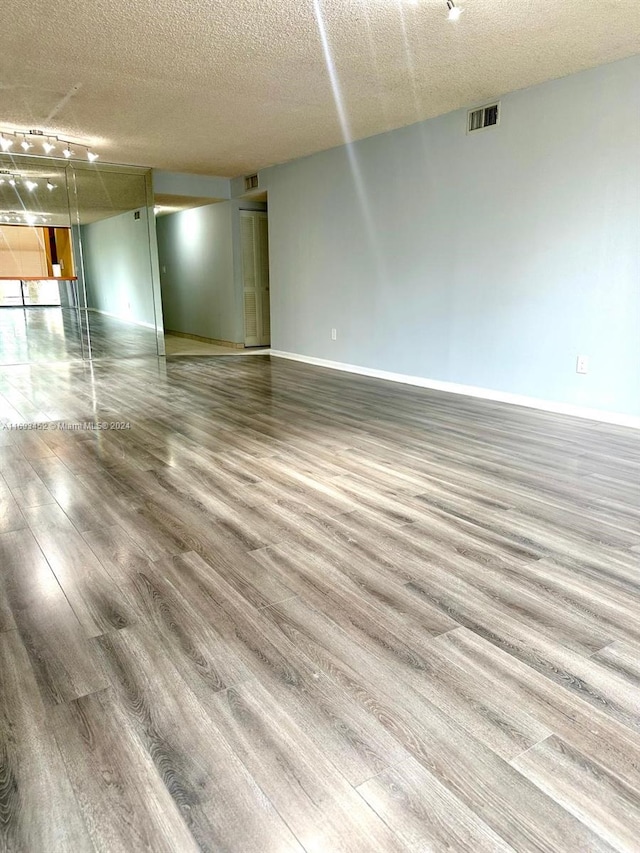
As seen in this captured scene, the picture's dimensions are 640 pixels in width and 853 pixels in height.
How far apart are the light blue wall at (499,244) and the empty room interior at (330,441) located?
29 mm

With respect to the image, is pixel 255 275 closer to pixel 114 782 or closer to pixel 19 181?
pixel 19 181

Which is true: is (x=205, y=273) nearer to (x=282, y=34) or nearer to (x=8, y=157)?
(x=8, y=157)

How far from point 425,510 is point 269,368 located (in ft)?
15.4

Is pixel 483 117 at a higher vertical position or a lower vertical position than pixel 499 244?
higher

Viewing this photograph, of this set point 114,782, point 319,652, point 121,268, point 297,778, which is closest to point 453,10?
point 319,652

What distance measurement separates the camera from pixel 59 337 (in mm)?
8258

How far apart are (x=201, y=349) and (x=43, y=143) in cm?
357

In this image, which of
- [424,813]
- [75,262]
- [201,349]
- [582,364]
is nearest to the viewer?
[424,813]

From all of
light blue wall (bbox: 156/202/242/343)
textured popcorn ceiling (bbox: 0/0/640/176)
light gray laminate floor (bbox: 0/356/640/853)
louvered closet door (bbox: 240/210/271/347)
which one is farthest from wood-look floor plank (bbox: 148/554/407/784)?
light blue wall (bbox: 156/202/242/343)

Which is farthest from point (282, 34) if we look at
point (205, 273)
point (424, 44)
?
point (205, 273)

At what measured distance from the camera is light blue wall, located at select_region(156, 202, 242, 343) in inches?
355

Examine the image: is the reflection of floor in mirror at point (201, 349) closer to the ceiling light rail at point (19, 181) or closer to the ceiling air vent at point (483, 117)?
the ceiling light rail at point (19, 181)

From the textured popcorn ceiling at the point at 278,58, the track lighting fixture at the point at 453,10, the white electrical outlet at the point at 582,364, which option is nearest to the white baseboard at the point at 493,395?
the white electrical outlet at the point at 582,364

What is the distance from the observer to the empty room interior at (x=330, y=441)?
126 cm
